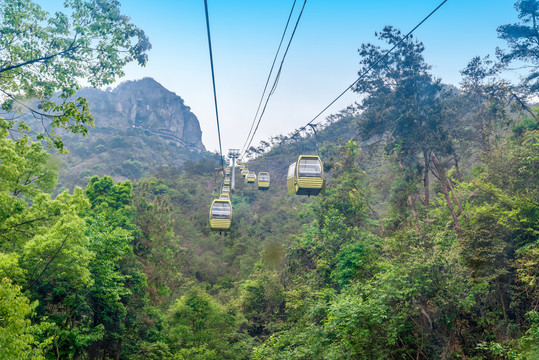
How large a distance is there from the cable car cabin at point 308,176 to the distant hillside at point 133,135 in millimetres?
52857

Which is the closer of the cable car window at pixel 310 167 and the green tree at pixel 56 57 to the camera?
the green tree at pixel 56 57

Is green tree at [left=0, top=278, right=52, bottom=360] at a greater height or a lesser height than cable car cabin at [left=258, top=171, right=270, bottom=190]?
lesser

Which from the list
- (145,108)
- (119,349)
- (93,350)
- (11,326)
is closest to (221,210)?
(119,349)

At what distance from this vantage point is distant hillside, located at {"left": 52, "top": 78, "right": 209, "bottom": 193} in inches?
2643

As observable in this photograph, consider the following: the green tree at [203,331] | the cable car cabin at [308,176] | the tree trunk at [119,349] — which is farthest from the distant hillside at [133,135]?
the cable car cabin at [308,176]

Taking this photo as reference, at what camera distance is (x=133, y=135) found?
86.9 metres

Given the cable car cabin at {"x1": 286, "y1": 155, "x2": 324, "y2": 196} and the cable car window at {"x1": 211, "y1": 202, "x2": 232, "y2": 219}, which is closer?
the cable car cabin at {"x1": 286, "y1": 155, "x2": 324, "y2": 196}

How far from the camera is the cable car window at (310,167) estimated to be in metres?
14.4

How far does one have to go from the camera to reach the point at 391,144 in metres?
16.4

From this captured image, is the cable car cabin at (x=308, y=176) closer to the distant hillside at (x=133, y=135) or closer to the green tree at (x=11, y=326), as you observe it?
the green tree at (x=11, y=326)

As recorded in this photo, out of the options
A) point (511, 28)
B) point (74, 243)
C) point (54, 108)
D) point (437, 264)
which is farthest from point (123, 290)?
point (511, 28)

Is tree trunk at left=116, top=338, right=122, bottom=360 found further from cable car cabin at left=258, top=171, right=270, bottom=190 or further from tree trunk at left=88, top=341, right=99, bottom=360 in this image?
cable car cabin at left=258, top=171, right=270, bottom=190

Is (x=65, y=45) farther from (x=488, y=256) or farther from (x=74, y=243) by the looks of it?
(x=488, y=256)

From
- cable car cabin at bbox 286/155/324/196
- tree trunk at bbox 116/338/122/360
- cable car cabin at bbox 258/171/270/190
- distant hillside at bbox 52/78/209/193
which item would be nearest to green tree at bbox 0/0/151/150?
cable car cabin at bbox 286/155/324/196
